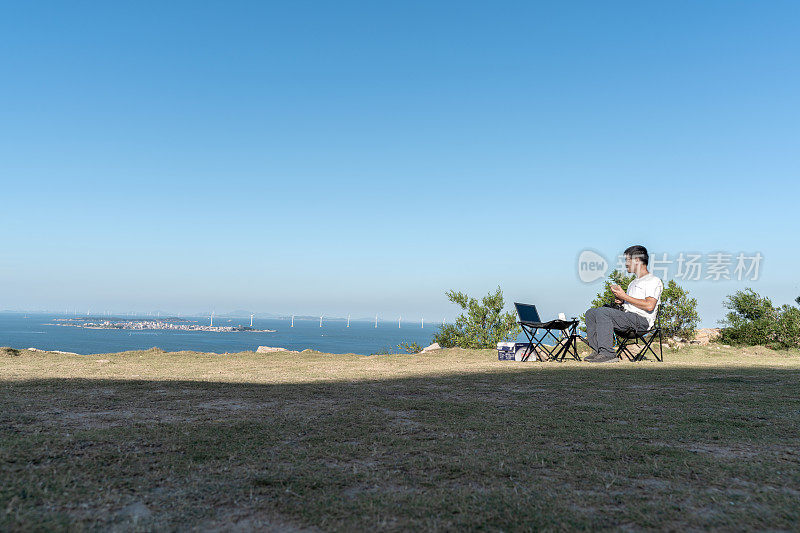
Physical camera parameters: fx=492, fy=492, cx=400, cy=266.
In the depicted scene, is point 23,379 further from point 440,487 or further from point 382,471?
point 440,487

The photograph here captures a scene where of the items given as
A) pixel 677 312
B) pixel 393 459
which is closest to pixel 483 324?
pixel 677 312

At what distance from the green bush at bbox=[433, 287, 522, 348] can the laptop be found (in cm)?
517

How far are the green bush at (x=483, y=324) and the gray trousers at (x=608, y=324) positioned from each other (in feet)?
23.1

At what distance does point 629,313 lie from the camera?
724 centimetres

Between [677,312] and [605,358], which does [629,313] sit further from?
[677,312]

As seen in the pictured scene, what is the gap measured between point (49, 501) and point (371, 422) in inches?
60.2

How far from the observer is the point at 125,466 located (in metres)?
1.82

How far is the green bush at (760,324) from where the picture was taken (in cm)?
1098

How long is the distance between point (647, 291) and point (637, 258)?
0.52m

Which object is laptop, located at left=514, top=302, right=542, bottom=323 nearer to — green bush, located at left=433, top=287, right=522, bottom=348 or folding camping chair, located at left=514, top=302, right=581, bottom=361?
folding camping chair, located at left=514, top=302, right=581, bottom=361

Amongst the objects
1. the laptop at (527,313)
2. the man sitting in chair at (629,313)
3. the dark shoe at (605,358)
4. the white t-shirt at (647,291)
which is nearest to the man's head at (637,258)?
the man sitting in chair at (629,313)

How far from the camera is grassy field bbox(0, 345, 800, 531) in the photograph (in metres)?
1.41

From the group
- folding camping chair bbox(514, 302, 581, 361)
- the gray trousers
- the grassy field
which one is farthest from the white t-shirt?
the grassy field

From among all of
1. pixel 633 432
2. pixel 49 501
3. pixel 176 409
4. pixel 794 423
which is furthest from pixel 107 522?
pixel 794 423
